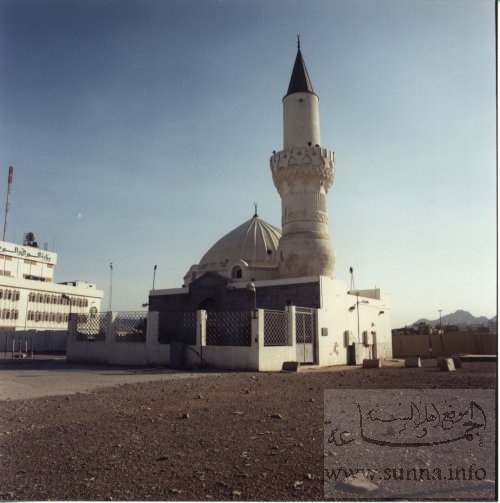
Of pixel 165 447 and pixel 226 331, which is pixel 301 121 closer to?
pixel 226 331

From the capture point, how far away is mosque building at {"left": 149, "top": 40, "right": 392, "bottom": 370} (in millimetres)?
20516

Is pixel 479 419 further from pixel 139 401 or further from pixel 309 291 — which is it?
pixel 309 291

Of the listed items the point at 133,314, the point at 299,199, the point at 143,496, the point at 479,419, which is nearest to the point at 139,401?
the point at 143,496

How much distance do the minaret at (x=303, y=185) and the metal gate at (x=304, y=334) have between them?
3.96 m

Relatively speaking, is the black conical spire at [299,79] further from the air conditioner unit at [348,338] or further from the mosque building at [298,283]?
the air conditioner unit at [348,338]

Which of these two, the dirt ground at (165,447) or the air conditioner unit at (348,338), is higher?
the air conditioner unit at (348,338)

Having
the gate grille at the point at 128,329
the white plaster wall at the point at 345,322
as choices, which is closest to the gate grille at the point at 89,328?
the gate grille at the point at 128,329

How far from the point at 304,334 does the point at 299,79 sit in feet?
48.0

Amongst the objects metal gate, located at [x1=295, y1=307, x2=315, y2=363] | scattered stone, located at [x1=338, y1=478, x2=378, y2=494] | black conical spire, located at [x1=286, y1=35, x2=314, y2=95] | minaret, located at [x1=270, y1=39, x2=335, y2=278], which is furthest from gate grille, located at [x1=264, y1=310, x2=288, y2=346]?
black conical spire, located at [x1=286, y1=35, x2=314, y2=95]

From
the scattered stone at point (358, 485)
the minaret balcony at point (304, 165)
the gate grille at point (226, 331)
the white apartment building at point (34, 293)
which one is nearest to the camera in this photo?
the scattered stone at point (358, 485)

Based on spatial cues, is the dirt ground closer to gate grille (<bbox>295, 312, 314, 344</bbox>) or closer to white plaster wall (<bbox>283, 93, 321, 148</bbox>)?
gate grille (<bbox>295, 312, 314, 344</bbox>)

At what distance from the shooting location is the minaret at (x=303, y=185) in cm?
2370

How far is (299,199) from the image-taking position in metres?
24.5

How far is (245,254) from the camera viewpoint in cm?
2841
